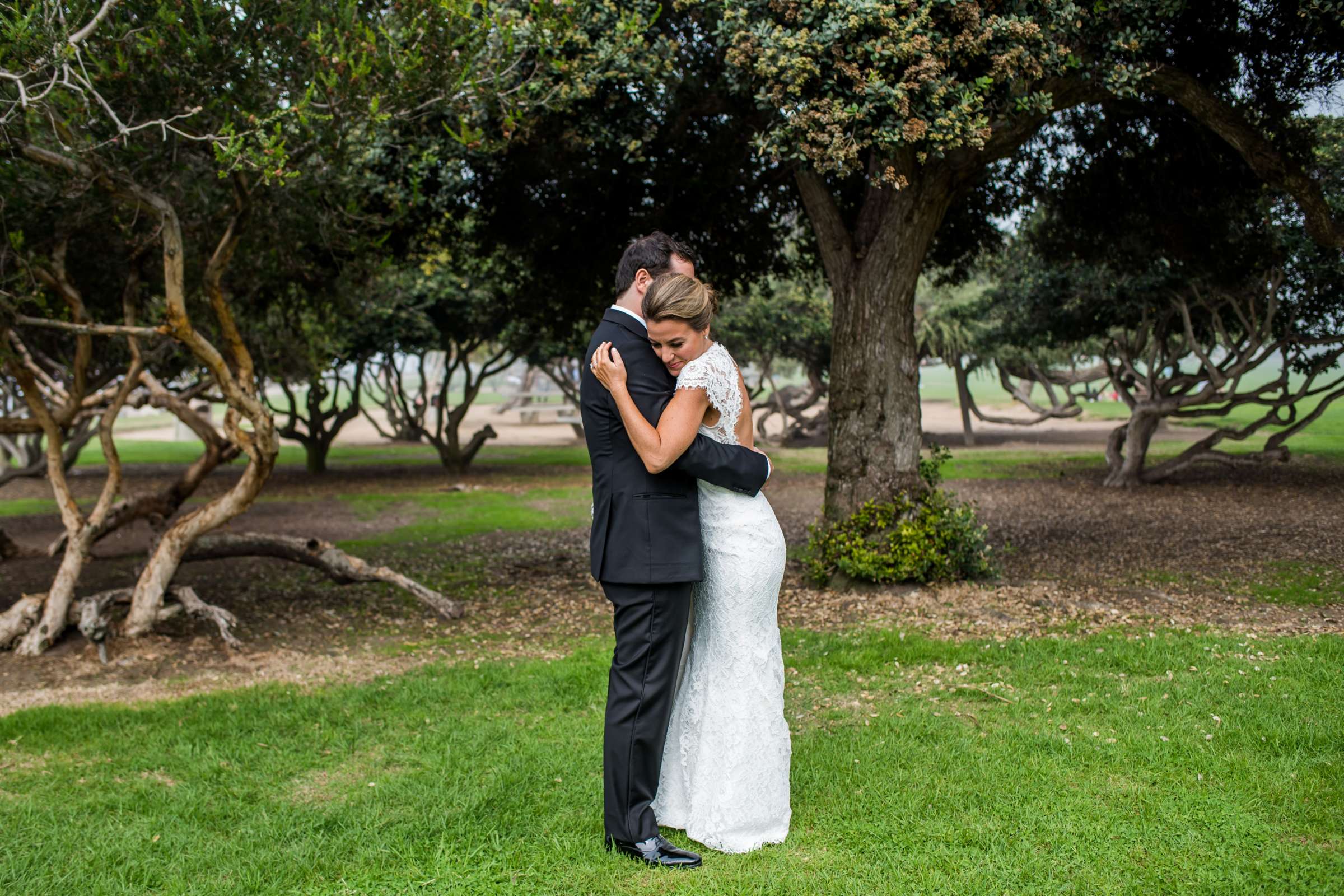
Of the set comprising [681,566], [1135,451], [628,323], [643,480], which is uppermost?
[628,323]

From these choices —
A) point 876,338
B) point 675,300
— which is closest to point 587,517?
point 876,338

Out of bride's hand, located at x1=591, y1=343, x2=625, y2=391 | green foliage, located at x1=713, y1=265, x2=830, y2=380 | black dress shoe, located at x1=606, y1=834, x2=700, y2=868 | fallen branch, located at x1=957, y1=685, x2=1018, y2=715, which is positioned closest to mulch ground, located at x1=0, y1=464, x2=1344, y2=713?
fallen branch, located at x1=957, y1=685, x2=1018, y2=715

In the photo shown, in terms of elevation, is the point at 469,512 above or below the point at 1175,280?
below

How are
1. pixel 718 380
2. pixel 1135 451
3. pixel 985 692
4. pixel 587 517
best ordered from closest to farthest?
pixel 718 380 < pixel 985 692 < pixel 587 517 < pixel 1135 451

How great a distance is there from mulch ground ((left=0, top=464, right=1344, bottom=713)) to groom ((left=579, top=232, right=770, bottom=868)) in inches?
145

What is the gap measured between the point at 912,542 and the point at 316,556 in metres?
5.11

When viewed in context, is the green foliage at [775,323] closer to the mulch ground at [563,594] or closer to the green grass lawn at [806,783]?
the mulch ground at [563,594]

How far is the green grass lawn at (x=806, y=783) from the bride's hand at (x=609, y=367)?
1.84 m

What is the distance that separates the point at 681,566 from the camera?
392 cm

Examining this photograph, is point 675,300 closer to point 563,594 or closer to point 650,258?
point 650,258

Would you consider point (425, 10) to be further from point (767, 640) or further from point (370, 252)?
point (767, 640)

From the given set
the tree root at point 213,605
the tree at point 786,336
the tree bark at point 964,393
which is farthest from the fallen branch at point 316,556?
the tree bark at point 964,393

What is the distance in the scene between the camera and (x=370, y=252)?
985cm

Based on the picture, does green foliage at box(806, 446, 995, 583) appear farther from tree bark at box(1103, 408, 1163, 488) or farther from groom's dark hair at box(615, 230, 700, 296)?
tree bark at box(1103, 408, 1163, 488)
